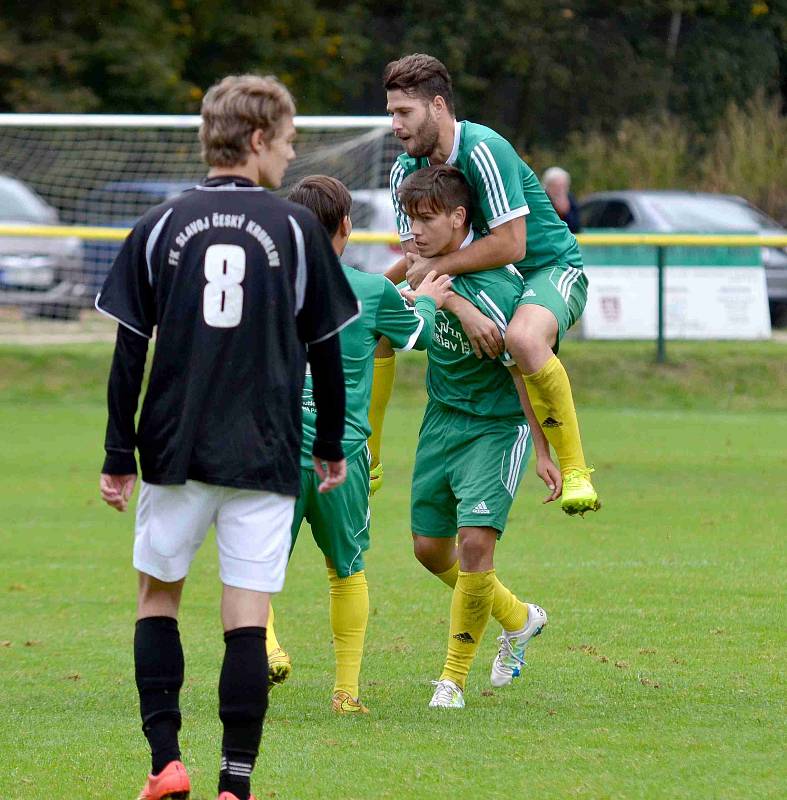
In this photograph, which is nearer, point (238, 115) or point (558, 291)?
point (238, 115)

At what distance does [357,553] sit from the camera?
5.69 meters

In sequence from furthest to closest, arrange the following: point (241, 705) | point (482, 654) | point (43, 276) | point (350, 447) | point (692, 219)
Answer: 1. point (692, 219)
2. point (43, 276)
3. point (482, 654)
4. point (350, 447)
5. point (241, 705)

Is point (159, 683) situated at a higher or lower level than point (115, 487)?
lower

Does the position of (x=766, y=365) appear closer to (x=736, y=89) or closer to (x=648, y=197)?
(x=648, y=197)

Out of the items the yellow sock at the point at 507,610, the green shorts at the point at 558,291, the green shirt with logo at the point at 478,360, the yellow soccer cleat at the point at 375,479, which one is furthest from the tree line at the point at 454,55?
the yellow sock at the point at 507,610

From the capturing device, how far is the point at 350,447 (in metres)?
5.52

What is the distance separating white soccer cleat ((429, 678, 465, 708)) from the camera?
5715 millimetres

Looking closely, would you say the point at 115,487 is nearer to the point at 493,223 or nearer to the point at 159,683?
the point at 159,683

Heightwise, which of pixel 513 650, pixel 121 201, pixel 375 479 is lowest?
pixel 121 201

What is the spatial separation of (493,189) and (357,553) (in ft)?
4.95

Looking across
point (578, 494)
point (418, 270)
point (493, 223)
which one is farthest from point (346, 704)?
point (493, 223)

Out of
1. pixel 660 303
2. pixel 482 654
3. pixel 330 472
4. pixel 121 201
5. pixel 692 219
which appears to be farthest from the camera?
pixel 692 219

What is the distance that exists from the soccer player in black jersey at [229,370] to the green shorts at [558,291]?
200 centimetres

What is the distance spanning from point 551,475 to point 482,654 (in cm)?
104
